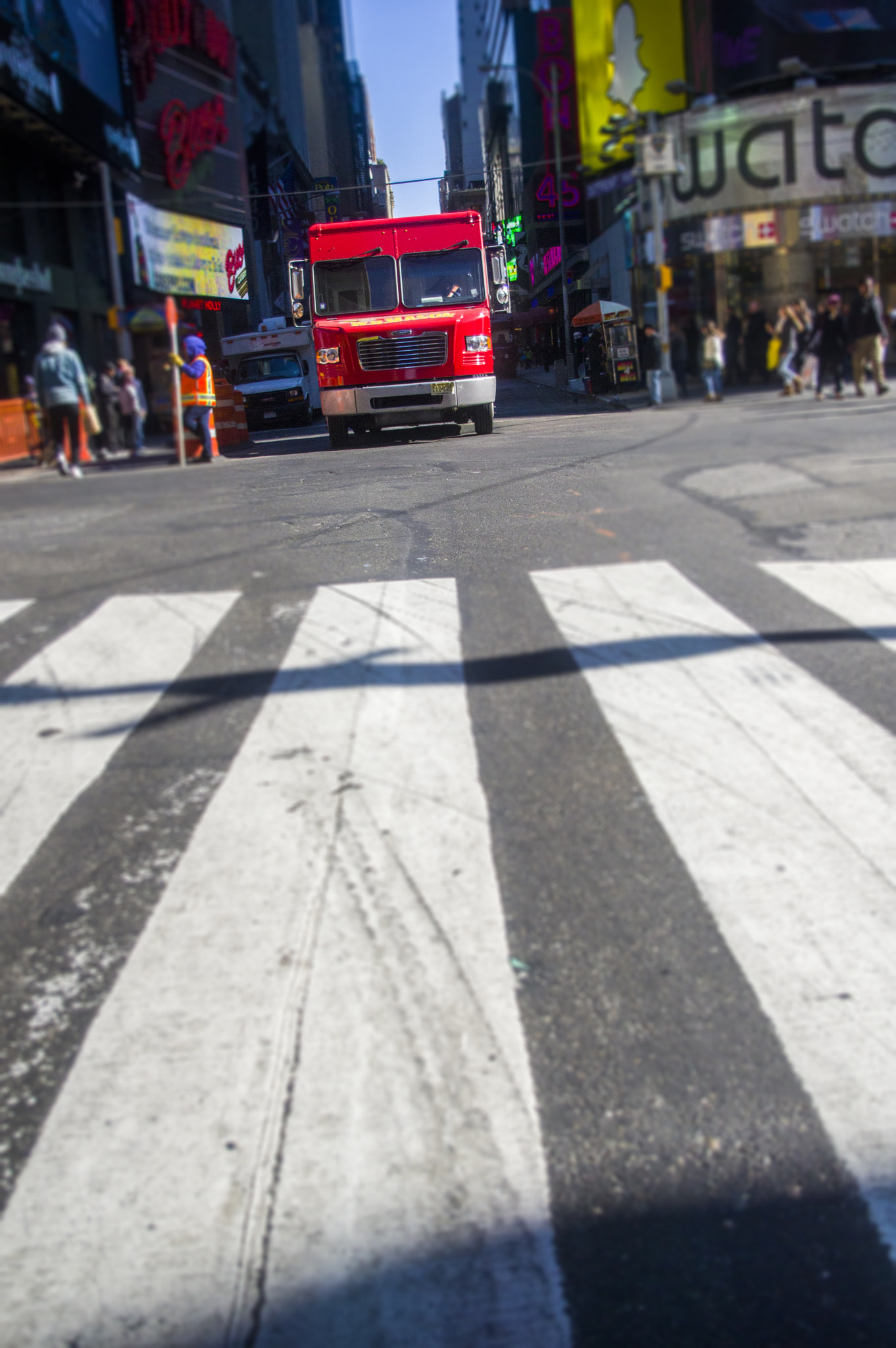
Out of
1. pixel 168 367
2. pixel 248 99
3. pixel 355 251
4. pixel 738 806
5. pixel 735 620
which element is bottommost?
pixel 738 806

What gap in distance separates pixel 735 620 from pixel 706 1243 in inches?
89.5

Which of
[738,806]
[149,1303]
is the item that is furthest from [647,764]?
[149,1303]

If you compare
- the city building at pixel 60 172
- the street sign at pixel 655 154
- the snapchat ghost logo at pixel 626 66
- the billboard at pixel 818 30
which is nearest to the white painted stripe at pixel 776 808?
the street sign at pixel 655 154

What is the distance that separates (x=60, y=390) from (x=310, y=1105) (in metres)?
1.19

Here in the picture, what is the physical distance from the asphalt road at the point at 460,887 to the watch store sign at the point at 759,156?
445 mm

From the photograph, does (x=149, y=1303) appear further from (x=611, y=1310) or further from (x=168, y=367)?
(x=168, y=367)

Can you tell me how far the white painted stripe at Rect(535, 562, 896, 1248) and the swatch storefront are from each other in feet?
2.83

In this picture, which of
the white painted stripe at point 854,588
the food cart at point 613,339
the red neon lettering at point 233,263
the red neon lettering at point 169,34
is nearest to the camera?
the red neon lettering at point 169,34

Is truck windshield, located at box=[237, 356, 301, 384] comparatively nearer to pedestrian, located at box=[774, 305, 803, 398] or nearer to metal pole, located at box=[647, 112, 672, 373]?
metal pole, located at box=[647, 112, 672, 373]

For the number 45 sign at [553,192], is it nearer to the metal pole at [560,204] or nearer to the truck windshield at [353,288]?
the metal pole at [560,204]

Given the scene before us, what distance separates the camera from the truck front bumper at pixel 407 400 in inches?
86.6

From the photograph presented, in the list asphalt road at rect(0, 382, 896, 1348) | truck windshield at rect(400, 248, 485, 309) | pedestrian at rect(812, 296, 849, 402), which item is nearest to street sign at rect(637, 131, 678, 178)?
truck windshield at rect(400, 248, 485, 309)

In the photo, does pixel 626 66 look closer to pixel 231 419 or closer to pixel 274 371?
pixel 274 371

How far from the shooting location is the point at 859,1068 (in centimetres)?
192
